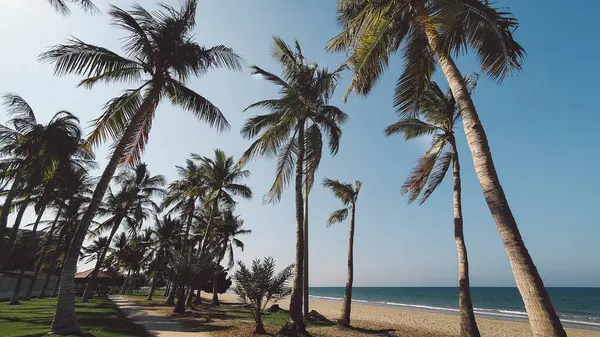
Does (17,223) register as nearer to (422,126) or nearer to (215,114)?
(215,114)

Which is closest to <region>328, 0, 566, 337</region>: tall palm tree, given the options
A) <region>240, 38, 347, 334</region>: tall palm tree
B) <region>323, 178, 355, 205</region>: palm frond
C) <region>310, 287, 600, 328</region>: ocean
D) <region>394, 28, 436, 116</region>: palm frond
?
<region>394, 28, 436, 116</region>: palm frond

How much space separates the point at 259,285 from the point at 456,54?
31.2 ft

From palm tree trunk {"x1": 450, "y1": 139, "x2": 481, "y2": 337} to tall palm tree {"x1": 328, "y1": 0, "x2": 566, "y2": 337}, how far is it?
5024 millimetres

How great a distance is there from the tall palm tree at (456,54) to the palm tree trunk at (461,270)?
5.02 m

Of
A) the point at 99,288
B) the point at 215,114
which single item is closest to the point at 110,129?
the point at 215,114

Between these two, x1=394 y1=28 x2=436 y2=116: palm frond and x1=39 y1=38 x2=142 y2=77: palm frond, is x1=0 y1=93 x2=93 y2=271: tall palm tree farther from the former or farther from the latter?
Answer: x1=394 y1=28 x2=436 y2=116: palm frond

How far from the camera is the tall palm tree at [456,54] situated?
3.69 metres

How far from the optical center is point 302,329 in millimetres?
9930

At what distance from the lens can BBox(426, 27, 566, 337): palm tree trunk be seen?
3412 millimetres

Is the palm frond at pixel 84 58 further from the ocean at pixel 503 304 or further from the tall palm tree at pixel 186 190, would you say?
the ocean at pixel 503 304

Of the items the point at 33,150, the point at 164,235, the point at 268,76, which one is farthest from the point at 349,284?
the point at 164,235

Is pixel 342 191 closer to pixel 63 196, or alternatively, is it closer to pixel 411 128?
pixel 411 128

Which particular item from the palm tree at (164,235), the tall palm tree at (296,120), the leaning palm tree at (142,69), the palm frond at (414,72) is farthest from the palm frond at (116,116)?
the palm tree at (164,235)

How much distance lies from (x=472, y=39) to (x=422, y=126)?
6.87 m
